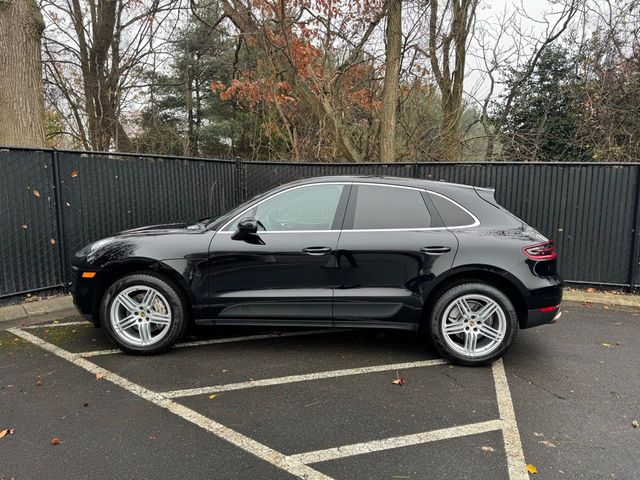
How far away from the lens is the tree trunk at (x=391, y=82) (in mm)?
9531

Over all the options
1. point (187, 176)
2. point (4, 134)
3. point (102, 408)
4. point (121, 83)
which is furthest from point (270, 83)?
point (102, 408)

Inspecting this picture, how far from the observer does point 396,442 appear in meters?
2.83

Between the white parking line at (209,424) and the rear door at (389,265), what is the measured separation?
4.94 ft

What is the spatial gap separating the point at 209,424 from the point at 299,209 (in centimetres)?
212

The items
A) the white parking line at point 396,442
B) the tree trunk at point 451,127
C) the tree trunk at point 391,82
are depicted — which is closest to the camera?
the white parking line at point 396,442

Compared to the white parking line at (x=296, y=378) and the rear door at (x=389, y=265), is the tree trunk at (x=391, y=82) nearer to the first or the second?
the rear door at (x=389, y=265)

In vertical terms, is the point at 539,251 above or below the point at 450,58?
below

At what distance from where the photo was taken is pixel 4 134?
6.53 metres

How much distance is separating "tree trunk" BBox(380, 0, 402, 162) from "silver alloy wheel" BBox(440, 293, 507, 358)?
250 inches

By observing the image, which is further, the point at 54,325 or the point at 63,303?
the point at 63,303

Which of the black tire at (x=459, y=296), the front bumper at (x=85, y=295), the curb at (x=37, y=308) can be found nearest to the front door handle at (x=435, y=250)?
the black tire at (x=459, y=296)

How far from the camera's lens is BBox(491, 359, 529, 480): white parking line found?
8.43 feet

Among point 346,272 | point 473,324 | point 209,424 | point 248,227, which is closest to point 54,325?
point 248,227

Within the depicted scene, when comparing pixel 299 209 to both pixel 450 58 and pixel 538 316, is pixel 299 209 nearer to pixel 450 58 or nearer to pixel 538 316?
pixel 538 316
